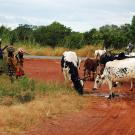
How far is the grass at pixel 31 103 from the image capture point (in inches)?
491

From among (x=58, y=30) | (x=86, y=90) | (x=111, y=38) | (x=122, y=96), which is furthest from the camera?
(x=58, y=30)

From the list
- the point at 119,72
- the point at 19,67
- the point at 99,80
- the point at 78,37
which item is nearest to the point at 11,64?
the point at 19,67

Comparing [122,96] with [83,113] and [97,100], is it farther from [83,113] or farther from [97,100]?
[83,113]

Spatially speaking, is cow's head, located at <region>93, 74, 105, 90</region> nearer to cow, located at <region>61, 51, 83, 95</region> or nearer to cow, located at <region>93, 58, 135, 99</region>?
cow, located at <region>93, 58, 135, 99</region>

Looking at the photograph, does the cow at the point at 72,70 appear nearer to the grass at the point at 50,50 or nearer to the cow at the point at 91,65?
the cow at the point at 91,65

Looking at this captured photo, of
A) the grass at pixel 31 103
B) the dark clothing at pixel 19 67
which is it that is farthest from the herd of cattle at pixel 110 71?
the dark clothing at pixel 19 67

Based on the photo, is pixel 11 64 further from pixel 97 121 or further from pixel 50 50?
pixel 50 50

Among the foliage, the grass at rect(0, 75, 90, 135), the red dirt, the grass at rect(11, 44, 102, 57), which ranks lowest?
the red dirt

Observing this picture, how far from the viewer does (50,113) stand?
14.0m

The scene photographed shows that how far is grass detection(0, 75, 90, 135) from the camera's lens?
1248 centimetres

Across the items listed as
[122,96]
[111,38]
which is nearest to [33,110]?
[122,96]

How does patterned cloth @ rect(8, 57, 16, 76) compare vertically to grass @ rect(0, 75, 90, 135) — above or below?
above

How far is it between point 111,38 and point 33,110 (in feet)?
112

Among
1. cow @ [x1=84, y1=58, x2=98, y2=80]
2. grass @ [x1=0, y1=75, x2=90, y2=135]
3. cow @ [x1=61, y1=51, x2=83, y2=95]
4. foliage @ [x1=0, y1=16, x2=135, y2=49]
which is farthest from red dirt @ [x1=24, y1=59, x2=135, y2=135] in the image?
foliage @ [x1=0, y1=16, x2=135, y2=49]
